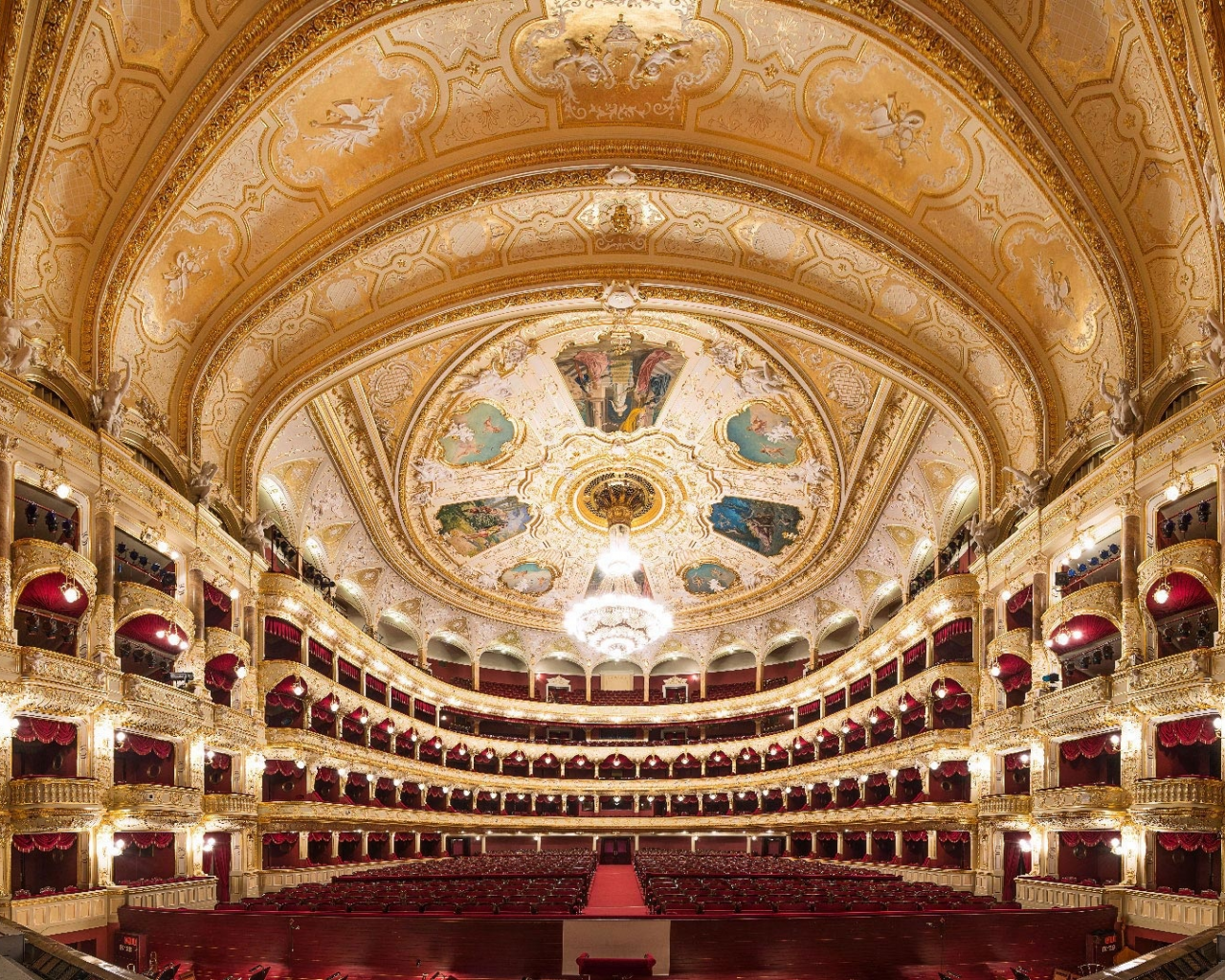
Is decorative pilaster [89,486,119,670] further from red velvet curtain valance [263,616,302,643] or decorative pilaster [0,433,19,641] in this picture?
red velvet curtain valance [263,616,302,643]

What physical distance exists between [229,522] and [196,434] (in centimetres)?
248

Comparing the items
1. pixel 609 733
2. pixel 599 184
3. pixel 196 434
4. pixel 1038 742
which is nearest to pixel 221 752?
pixel 196 434

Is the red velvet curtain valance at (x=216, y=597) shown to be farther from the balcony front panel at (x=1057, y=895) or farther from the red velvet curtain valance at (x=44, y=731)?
the balcony front panel at (x=1057, y=895)

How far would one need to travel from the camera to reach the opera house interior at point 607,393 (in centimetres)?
1279

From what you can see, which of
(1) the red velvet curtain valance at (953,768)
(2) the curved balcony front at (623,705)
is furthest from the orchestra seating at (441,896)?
(1) the red velvet curtain valance at (953,768)

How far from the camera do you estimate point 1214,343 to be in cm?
1327

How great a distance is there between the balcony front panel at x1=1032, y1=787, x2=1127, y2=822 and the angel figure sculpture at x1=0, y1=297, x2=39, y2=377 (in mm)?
16989

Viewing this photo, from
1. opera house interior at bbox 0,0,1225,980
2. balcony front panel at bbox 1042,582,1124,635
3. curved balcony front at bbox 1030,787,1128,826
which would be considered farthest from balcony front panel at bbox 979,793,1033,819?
balcony front panel at bbox 1042,582,1124,635

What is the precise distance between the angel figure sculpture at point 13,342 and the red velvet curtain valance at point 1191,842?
17.4 m

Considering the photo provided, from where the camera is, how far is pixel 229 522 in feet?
70.2

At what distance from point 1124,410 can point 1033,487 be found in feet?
12.1

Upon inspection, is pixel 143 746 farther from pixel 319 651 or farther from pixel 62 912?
pixel 319 651

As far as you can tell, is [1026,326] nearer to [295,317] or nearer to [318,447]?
[295,317]

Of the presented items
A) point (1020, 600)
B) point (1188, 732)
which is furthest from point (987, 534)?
point (1188, 732)
